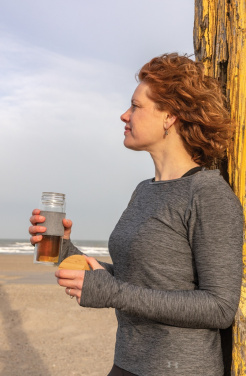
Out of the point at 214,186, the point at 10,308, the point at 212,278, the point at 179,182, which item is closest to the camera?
the point at 212,278

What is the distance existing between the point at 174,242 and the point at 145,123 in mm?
590

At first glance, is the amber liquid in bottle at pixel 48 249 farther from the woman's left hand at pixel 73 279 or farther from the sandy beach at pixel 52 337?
the sandy beach at pixel 52 337

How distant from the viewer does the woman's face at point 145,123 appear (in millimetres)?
2215

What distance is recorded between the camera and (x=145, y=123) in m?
2.22

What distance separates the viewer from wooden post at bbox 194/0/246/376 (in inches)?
83.4

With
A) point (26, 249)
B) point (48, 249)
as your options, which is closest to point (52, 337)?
point (48, 249)

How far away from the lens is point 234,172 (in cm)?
225

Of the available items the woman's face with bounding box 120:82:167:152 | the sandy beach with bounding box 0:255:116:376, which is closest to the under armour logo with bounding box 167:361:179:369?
the woman's face with bounding box 120:82:167:152

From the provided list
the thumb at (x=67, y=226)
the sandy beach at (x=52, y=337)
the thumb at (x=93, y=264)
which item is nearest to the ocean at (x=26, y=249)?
the sandy beach at (x=52, y=337)

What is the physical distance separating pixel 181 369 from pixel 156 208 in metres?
0.65

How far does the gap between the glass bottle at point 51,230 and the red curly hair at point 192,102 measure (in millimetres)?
658

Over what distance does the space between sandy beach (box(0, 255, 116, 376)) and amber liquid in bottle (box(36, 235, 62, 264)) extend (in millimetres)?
4036

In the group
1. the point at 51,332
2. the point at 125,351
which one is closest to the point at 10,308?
the point at 51,332

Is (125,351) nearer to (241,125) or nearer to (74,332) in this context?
(241,125)
